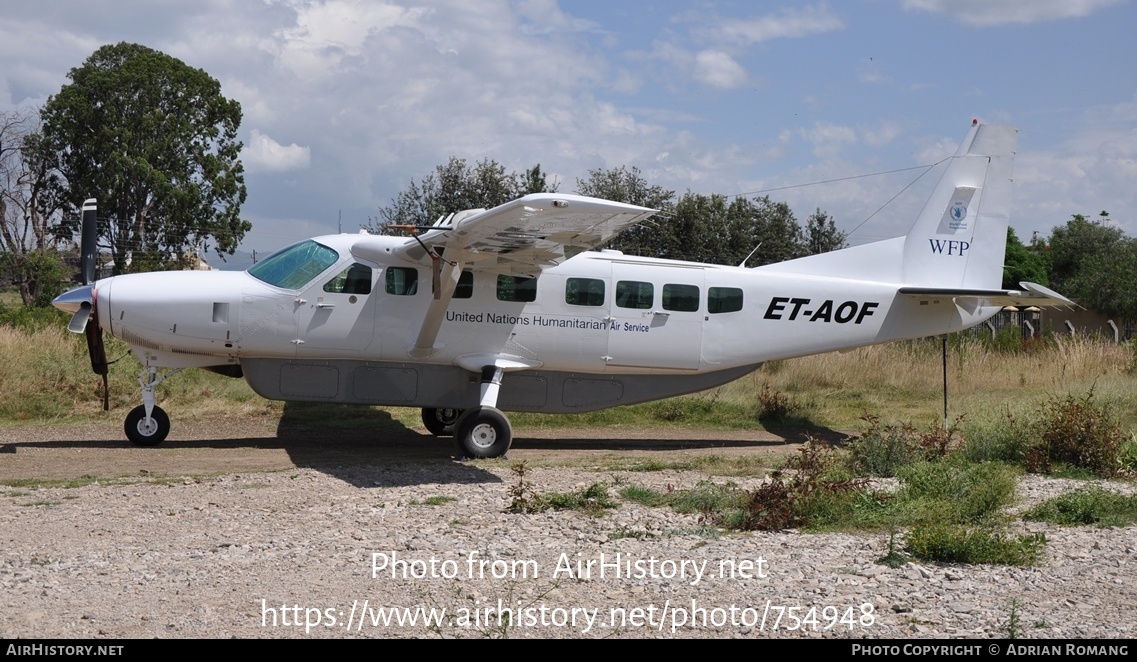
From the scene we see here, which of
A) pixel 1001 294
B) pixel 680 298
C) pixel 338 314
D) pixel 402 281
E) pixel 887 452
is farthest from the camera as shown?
pixel 1001 294

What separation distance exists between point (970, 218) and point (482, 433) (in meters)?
8.00

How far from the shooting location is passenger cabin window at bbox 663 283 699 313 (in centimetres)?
1355

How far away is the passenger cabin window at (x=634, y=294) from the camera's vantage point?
13398 millimetres

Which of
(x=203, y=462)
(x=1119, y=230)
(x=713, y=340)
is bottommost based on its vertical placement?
(x=203, y=462)

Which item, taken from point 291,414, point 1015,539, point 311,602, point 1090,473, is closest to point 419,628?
point 311,602

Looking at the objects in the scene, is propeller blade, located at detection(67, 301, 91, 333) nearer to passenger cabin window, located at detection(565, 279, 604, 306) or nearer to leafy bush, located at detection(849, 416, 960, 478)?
passenger cabin window, located at detection(565, 279, 604, 306)

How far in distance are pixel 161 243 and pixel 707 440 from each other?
95.4ft

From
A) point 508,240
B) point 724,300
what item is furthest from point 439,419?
point 724,300

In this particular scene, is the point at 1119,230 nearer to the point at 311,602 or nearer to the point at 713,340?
the point at 713,340

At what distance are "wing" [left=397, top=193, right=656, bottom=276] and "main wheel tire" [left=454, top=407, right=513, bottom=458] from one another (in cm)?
183

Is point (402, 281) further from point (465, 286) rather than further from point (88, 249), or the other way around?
point (88, 249)

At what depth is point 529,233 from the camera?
11000 mm

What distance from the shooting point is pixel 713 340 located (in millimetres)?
13719

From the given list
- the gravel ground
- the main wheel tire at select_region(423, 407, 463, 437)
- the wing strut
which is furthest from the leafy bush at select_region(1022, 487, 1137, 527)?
the main wheel tire at select_region(423, 407, 463, 437)
